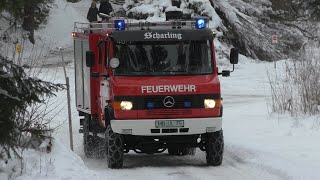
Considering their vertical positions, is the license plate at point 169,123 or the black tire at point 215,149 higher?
the license plate at point 169,123

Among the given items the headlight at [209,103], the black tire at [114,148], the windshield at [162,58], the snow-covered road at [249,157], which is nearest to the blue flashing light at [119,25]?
the windshield at [162,58]

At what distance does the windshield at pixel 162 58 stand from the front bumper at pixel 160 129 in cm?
93

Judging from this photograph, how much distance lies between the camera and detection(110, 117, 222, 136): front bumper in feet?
34.2

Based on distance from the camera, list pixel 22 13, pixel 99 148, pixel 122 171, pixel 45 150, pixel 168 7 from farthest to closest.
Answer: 1. pixel 168 7
2. pixel 99 148
3. pixel 122 171
4. pixel 45 150
5. pixel 22 13

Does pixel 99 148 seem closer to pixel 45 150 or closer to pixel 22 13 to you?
pixel 45 150

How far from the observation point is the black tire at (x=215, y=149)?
10.8 metres

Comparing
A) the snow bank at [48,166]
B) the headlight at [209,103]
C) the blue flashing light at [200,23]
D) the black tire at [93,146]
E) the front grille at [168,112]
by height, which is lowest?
the black tire at [93,146]

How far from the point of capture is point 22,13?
664cm

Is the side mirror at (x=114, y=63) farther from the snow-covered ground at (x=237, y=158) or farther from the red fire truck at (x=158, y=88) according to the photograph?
the snow-covered ground at (x=237, y=158)

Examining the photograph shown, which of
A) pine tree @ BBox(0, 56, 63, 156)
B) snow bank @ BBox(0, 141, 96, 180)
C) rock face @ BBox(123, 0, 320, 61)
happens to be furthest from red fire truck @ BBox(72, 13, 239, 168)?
rock face @ BBox(123, 0, 320, 61)

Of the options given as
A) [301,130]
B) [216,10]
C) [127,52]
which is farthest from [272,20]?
[127,52]

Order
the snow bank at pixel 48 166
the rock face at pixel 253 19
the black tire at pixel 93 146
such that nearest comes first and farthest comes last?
the snow bank at pixel 48 166, the black tire at pixel 93 146, the rock face at pixel 253 19

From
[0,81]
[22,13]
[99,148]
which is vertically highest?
[22,13]

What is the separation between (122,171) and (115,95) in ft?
4.12
